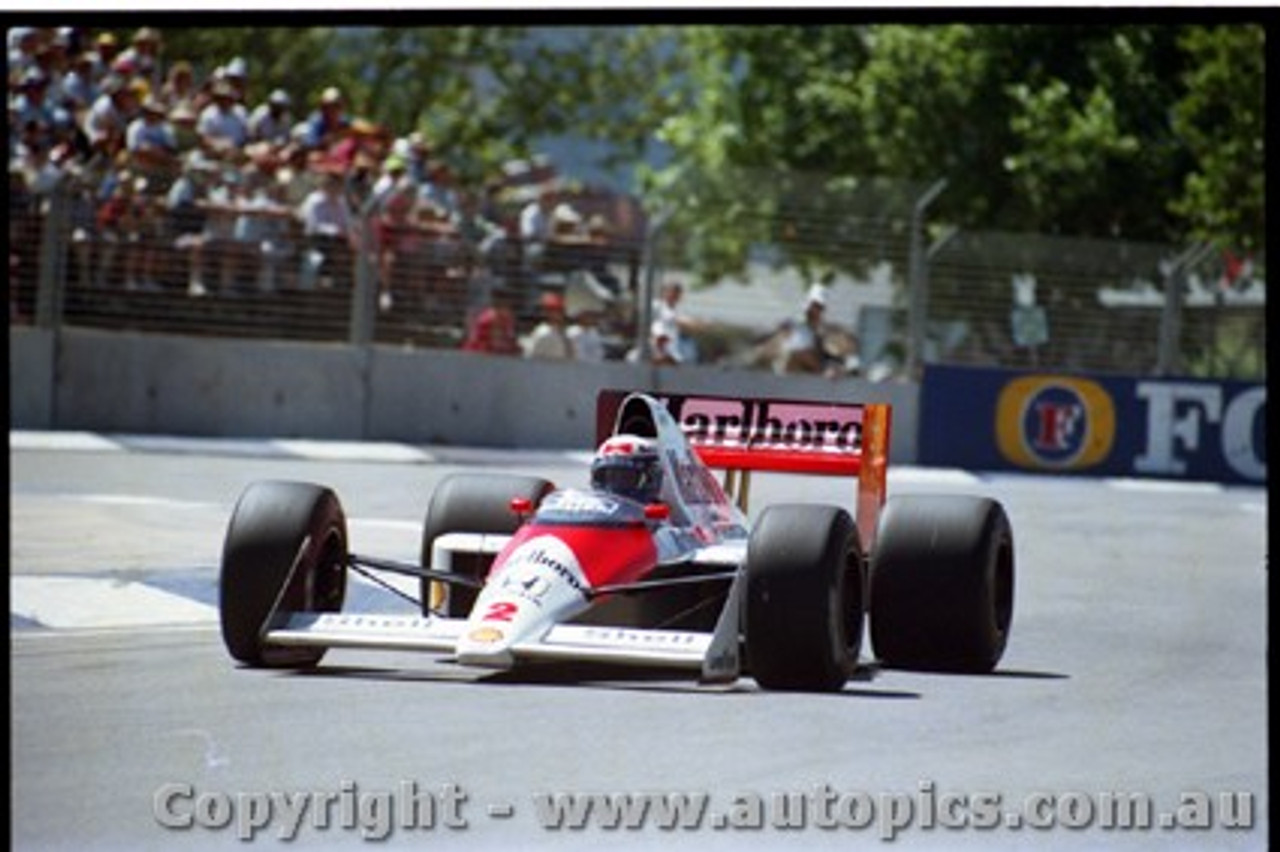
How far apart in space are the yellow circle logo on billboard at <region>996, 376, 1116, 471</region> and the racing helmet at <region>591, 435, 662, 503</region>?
11.8 m

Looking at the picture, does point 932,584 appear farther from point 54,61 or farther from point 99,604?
point 54,61

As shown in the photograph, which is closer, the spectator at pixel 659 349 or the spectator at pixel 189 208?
the spectator at pixel 189 208

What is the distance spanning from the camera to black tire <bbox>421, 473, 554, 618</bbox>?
8633 mm

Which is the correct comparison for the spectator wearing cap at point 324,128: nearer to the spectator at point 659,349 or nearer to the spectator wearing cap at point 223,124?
the spectator wearing cap at point 223,124

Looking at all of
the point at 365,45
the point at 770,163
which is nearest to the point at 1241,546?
the point at 770,163

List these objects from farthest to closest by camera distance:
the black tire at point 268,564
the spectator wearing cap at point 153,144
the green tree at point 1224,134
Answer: the green tree at point 1224,134 → the spectator wearing cap at point 153,144 → the black tire at point 268,564

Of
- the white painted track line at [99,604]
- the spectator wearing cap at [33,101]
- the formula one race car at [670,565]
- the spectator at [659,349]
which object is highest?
the spectator wearing cap at [33,101]

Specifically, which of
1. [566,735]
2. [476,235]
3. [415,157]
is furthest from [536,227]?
[566,735]

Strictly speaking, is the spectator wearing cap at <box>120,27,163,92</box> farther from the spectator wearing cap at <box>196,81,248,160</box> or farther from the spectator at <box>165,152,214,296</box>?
the spectator at <box>165,152,214,296</box>

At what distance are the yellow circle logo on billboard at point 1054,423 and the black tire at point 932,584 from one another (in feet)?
38.4

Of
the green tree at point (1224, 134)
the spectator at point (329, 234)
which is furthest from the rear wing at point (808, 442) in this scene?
the green tree at point (1224, 134)

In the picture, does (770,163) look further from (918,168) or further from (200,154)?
(200,154)

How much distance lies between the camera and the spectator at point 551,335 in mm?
19275

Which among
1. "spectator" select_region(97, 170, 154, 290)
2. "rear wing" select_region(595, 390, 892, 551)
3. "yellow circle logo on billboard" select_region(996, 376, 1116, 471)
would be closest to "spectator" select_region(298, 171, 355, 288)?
"spectator" select_region(97, 170, 154, 290)
